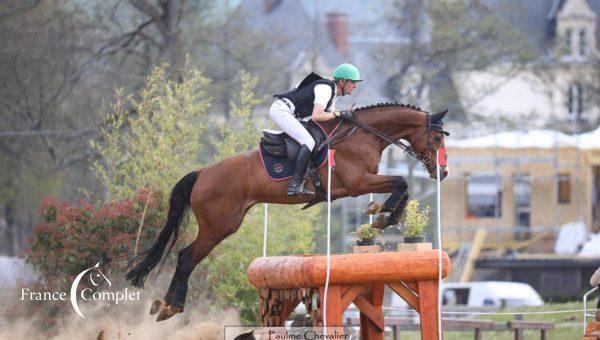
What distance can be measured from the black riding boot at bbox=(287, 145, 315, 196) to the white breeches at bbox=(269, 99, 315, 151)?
0.12m

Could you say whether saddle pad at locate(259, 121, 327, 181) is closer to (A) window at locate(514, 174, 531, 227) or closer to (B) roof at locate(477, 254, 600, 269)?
(B) roof at locate(477, 254, 600, 269)

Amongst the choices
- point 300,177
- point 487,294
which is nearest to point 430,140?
point 300,177

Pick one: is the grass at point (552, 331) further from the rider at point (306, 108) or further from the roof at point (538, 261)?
the roof at point (538, 261)

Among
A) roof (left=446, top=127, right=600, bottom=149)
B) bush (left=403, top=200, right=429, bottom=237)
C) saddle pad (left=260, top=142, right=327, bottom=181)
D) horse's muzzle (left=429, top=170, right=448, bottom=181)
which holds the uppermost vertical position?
roof (left=446, top=127, right=600, bottom=149)

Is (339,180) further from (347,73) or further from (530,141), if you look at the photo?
(530,141)

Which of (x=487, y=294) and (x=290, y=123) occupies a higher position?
(x=290, y=123)

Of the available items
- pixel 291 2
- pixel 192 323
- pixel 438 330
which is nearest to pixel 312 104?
pixel 438 330

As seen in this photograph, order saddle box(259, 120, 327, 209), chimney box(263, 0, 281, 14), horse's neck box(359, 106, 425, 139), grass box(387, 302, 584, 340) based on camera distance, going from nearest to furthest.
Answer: saddle box(259, 120, 327, 209) < horse's neck box(359, 106, 425, 139) < grass box(387, 302, 584, 340) < chimney box(263, 0, 281, 14)

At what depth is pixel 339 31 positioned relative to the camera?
5559 cm

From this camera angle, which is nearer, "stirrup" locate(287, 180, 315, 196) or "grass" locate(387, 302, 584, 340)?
"stirrup" locate(287, 180, 315, 196)

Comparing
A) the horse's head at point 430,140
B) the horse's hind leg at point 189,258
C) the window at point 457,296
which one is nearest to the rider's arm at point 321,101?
the horse's head at point 430,140

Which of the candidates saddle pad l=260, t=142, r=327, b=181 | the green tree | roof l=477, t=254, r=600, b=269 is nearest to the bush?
saddle pad l=260, t=142, r=327, b=181

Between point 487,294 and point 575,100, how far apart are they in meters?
20.6

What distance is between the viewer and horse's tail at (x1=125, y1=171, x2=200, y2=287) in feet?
42.0
